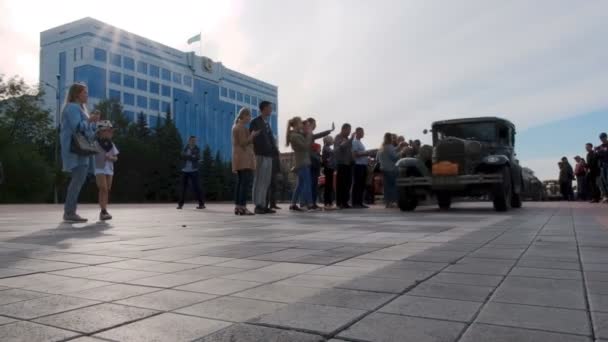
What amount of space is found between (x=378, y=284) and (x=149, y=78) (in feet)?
271

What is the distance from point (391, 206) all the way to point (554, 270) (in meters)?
9.66

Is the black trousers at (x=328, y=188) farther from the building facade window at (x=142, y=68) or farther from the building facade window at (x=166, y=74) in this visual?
the building facade window at (x=166, y=74)

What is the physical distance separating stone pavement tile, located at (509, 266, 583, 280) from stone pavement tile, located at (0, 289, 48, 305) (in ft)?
7.87

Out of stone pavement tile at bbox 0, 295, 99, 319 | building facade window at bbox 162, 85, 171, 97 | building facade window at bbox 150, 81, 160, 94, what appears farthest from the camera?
building facade window at bbox 162, 85, 171, 97

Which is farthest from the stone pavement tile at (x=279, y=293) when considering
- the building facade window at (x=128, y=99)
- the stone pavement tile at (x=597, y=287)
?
the building facade window at (x=128, y=99)

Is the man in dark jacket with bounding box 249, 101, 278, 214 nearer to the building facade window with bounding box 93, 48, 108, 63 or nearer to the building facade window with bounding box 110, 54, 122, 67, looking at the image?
the building facade window with bounding box 93, 48, 108, 63

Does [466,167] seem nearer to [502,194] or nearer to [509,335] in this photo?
[502,194]

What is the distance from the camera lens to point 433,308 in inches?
79.4

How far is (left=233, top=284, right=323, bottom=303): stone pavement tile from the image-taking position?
222 centimetres

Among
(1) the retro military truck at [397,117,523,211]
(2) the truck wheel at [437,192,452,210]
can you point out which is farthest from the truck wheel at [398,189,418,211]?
(2) the truck wheel at [437,192,452,210]

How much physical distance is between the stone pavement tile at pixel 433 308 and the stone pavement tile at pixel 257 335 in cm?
45

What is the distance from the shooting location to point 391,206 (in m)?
12.5

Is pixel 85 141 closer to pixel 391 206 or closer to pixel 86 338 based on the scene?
pixel 86 338

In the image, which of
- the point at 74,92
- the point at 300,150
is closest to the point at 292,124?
the point at 300,150
